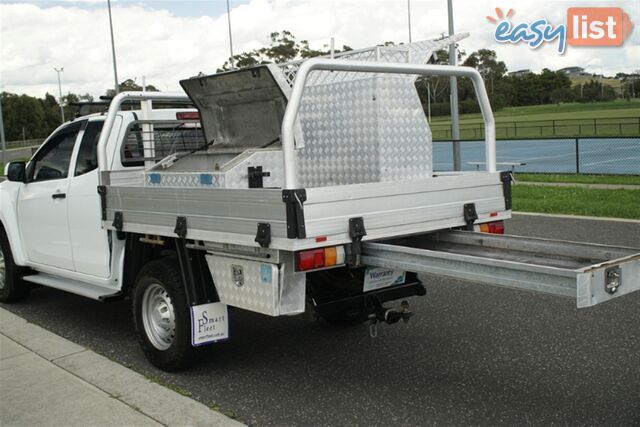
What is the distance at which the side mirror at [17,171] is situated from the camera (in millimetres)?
7473

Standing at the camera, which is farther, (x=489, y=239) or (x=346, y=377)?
(x=346, y=377)

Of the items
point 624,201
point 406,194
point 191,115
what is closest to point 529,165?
point 624,201

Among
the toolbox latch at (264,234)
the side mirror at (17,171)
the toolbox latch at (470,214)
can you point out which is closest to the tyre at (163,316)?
the toolbox latch at (264,234)

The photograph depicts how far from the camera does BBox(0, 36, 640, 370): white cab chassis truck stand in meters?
4.36

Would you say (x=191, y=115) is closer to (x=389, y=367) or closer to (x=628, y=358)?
(x=389, y=367)

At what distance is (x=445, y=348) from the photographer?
19.3 feet

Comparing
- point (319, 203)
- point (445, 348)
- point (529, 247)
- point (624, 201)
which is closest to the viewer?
point (319, 203)

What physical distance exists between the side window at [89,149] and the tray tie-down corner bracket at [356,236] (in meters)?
3.03

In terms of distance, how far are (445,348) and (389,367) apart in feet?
2.00

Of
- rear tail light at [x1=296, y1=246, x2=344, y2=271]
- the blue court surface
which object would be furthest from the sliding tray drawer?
the blue court surface

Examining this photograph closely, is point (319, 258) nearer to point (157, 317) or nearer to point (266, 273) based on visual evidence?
point (266, 273)

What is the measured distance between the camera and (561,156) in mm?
28828

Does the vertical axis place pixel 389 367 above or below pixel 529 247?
below

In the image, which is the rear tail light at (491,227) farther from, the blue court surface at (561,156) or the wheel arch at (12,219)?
the blue court surface at (561,156)
